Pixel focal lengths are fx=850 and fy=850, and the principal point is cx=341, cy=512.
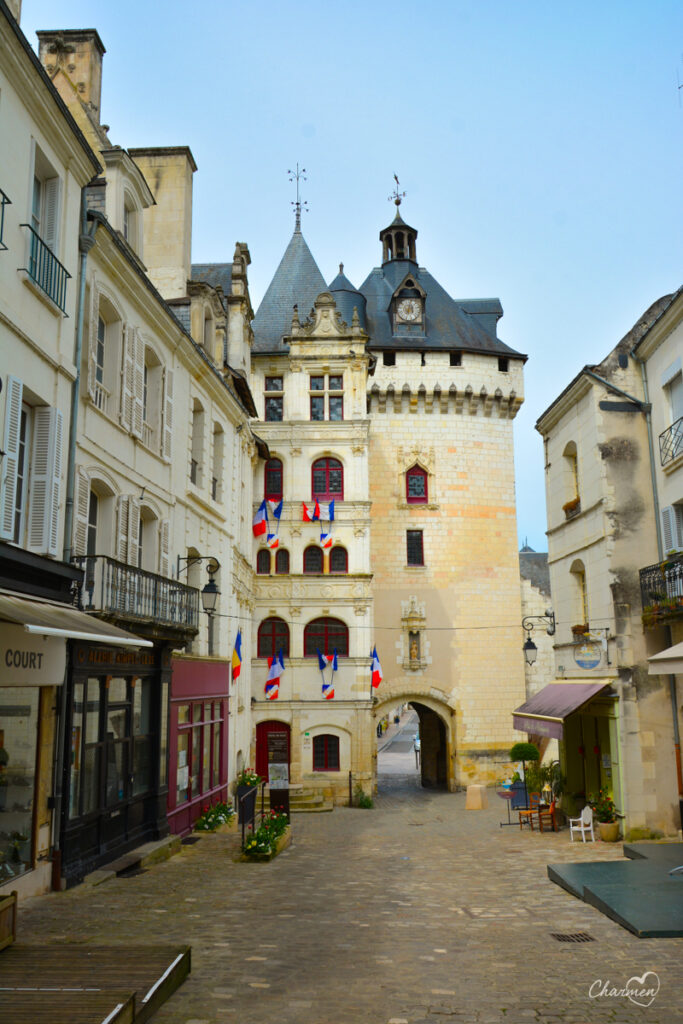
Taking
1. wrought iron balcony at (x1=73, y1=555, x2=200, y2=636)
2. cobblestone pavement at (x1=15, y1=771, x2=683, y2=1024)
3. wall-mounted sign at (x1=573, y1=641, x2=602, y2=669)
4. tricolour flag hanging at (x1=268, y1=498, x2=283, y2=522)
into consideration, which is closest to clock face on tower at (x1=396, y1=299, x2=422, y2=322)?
tricolour flag hanging at (x1=268, y1=498, x2=283, y2=522)

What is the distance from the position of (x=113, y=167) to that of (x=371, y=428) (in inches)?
745

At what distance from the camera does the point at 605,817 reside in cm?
1666

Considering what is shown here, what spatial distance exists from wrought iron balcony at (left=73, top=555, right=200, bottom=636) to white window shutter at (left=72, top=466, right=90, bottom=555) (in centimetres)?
37

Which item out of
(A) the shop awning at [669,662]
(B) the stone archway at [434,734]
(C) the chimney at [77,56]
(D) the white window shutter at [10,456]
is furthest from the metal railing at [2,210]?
(B) the stone archway at [434,734]

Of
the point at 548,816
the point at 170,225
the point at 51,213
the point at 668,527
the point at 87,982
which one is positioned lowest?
the point at 548,816

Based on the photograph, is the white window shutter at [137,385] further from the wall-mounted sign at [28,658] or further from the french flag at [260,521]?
the french flag at [260,521]

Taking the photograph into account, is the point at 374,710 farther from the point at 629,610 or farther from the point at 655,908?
the point at 655,908

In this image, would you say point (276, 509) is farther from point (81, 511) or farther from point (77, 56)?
point (81, 511)

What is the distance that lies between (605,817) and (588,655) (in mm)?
3228

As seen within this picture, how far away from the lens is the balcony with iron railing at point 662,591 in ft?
49.8

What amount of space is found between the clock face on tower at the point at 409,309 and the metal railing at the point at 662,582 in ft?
62.8

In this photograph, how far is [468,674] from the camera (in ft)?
100

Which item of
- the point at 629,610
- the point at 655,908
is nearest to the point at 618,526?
the point at 629,610

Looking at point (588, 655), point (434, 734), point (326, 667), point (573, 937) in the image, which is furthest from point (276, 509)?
point (573, 937)
